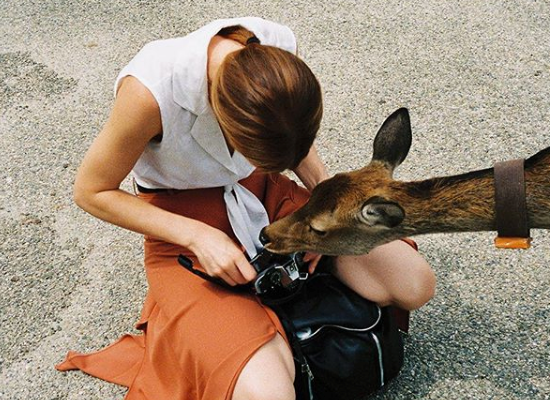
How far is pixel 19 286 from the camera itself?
3.63 m

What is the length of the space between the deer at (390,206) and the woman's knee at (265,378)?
45 cm

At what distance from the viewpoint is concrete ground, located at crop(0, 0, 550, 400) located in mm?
3182

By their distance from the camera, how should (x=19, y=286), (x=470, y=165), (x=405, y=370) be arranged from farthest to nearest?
(x=470, y=165)
(x=19, y=286)
(x=405, y=370)

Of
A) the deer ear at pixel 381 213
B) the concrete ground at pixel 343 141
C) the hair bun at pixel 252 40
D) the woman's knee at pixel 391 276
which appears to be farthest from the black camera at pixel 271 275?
the hair bun at pixel 252 40

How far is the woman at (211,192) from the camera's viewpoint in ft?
7.53

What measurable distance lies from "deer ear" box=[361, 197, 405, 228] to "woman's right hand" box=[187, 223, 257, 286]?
458 mm

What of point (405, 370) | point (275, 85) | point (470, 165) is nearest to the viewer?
point (275, 85)

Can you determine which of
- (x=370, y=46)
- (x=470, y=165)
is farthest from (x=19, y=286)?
(x=370, y=46)

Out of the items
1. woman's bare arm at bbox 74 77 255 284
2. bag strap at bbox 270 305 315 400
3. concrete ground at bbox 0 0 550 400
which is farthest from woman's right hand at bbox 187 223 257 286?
concrete ground at bbox 0 0 550 400

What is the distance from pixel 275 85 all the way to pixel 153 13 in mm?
4082

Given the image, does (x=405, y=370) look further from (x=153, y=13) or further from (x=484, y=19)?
(x=153, y=13)

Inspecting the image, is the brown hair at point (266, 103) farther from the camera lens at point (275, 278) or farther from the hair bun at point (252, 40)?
the camera lens at point (275, 278)

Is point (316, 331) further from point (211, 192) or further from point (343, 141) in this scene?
point (343, 141)

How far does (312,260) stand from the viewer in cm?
296
